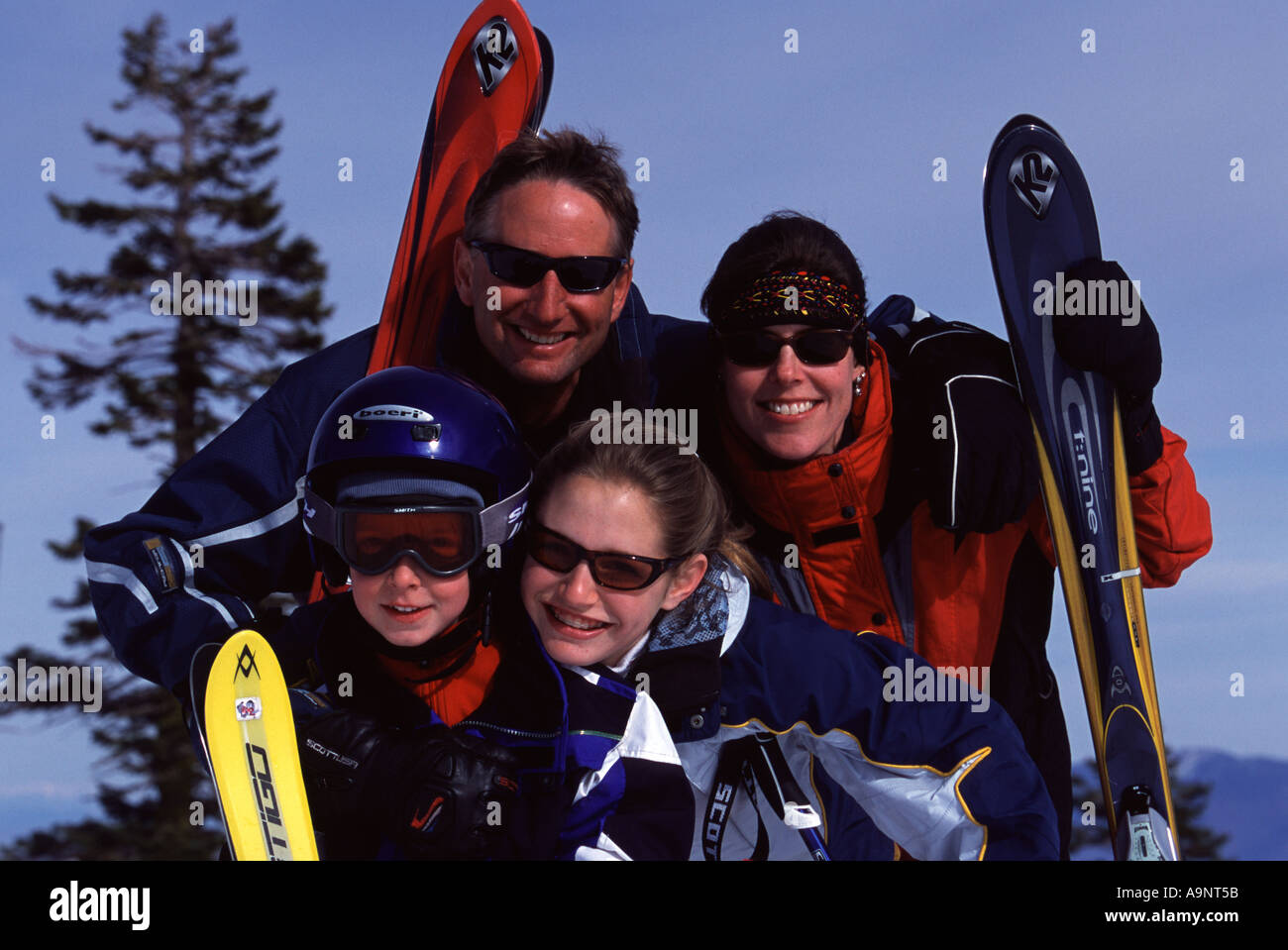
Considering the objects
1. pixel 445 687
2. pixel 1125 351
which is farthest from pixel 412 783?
pixel 1125 351

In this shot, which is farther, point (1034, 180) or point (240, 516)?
point (1034, 180)

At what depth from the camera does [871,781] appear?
3115mm

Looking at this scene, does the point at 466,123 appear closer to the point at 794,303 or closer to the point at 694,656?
the point at 794,303

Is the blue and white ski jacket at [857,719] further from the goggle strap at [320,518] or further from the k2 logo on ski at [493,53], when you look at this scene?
the k2 logo on ski at [493,53]

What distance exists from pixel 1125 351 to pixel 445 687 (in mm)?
2498

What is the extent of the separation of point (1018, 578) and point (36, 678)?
16766 millimetres

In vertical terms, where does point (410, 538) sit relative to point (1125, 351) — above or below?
below

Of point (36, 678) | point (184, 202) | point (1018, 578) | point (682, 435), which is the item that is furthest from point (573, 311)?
point (184, 202)

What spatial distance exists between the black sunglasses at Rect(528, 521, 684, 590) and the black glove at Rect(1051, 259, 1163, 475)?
6.10 feet

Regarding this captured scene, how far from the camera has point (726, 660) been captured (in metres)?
3.09

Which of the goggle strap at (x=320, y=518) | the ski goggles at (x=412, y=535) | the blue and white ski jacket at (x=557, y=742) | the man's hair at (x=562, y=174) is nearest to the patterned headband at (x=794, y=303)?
the man's hair at (x=562, y=174)

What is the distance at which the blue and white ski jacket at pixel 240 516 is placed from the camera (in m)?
3.32

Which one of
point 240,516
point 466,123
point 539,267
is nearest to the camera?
point 240,516
